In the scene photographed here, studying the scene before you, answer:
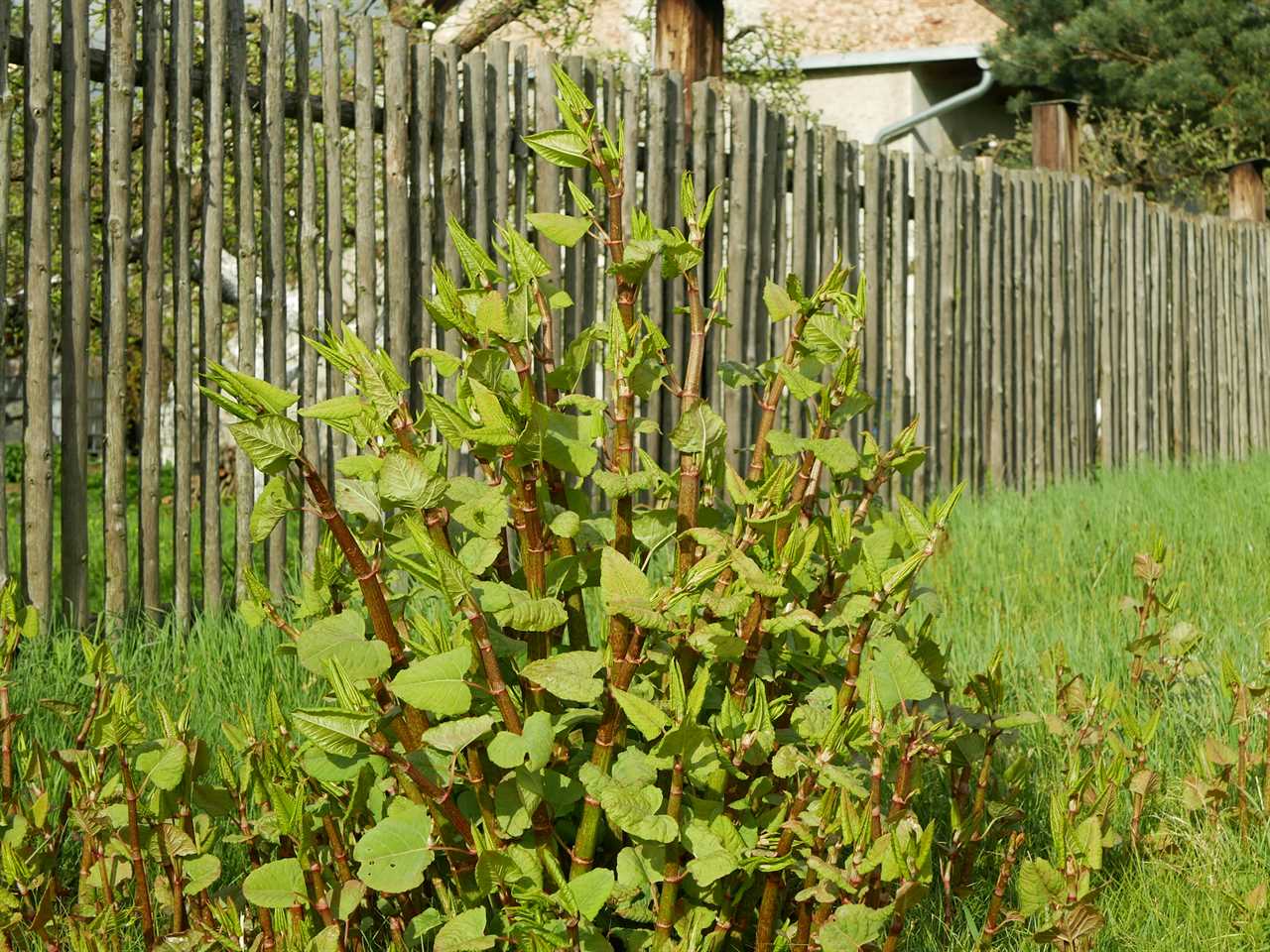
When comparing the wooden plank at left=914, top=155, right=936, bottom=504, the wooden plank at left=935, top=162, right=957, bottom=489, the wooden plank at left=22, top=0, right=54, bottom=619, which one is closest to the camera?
the wooden plank at left=22, top=0, right=54, bottom=619

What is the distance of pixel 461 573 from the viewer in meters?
1.42

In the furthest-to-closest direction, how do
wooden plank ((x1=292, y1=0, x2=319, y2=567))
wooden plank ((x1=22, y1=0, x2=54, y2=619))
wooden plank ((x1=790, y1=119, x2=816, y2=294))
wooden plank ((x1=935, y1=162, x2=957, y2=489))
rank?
wooden plank ((x1=935, y1=162, x2=957, y2=489))
wooden plank ((x1=790, y1=119, x2=816, y2=294))
wooden plank ((x1=292, y1=0, x2=319, y2=567))
wooden plank ((x1=22, y1=0, x2=54, y2=619))

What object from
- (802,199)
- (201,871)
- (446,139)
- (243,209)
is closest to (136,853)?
(201,871)

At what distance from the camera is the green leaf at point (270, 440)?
137cm

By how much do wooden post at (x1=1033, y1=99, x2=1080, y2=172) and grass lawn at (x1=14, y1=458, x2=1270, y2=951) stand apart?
7.27ft

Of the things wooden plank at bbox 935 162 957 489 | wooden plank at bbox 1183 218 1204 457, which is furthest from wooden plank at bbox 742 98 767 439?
wooden plank at bbox 1183 218 1204 457

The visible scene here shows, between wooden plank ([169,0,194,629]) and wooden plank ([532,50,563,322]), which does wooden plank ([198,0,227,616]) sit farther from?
wooden plank ([532,50,563,322])

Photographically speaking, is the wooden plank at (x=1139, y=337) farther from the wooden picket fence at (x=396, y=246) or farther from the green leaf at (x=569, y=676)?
the green leaf at (x=569, y=676)

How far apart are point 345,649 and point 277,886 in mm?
364

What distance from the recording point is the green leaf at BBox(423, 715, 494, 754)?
4.69 ft

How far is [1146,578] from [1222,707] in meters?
0.47

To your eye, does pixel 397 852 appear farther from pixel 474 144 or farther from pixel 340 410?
pixel 474 144

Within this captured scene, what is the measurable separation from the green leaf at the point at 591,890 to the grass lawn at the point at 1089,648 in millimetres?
577

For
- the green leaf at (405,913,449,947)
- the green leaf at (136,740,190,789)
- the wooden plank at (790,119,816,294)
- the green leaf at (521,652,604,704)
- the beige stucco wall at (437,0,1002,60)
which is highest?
the beige stucco wall at (437,0,1002,60)
